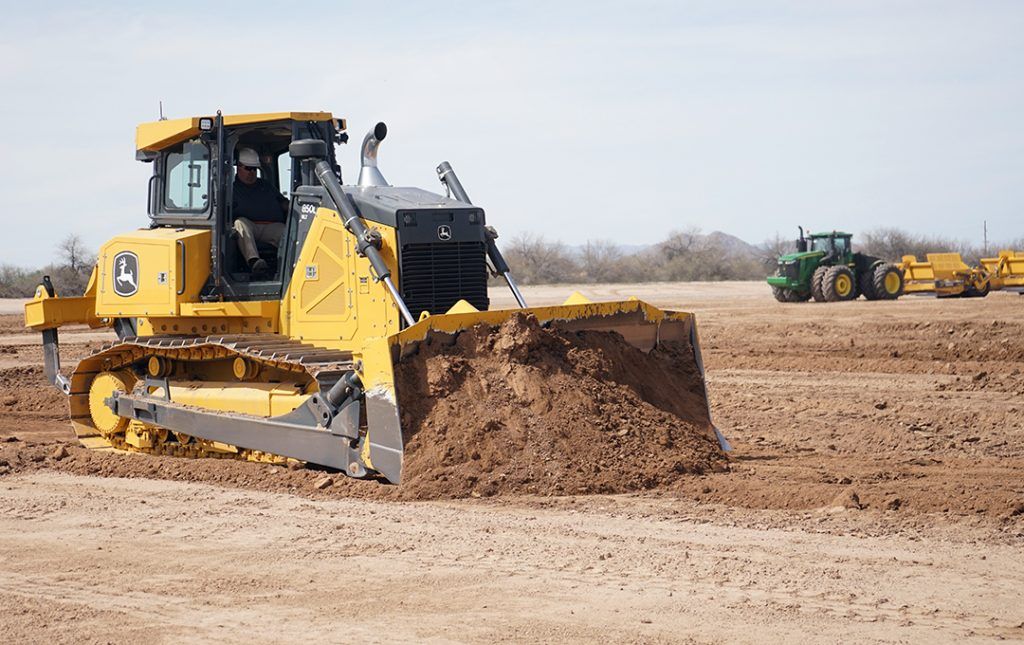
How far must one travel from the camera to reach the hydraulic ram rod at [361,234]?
31.0ft

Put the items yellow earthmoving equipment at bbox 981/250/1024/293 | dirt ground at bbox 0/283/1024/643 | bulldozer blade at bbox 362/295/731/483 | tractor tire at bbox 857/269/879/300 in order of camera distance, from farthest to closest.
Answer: yellow earthmoving equipment at bbox 981/250/1024/293
tractor tire at bbox 857/269/879/300
bulldozer blade at bbox 362/295/731/483
dirt ground at bbox 0/283/1024/643

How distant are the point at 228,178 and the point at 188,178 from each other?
466 mm

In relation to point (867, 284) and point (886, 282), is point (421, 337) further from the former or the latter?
point (867, 284)

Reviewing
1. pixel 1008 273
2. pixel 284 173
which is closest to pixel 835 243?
pixel 1008 273

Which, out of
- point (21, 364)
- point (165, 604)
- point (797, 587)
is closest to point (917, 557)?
point (797, 587)

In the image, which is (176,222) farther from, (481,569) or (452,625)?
(452,625)

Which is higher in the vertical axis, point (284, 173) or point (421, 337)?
point (284, 173)

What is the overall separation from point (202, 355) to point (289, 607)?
16.6 feet

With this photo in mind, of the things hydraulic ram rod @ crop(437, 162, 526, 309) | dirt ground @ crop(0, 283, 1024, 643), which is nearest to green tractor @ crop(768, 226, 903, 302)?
dirt ground @ crop(0, 283, 1024, 643)

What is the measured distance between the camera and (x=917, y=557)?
6.69m

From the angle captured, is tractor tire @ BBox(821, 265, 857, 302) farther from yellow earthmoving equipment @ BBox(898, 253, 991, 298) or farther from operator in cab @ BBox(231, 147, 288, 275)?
operator in cab @ BBox(231, 147, 288, 275)

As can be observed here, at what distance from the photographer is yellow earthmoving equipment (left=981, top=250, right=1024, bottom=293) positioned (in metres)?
34.6

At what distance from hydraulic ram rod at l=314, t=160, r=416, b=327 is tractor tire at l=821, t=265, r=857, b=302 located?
24.7 metres

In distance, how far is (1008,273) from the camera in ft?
114
